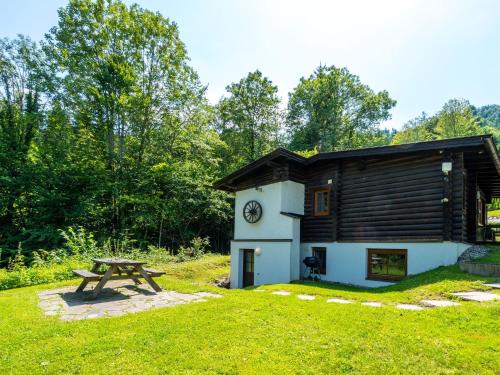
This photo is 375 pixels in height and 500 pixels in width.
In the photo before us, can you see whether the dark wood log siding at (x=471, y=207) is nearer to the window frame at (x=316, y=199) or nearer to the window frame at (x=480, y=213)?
the window frame at (x=480, y=213)

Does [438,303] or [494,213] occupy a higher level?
[494,213]

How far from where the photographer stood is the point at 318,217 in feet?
37.0

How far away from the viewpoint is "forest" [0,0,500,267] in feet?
51.5

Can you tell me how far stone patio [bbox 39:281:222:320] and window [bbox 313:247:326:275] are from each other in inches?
202

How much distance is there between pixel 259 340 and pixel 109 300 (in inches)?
151

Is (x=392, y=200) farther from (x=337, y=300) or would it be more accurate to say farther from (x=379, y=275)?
(x=337, y=300)

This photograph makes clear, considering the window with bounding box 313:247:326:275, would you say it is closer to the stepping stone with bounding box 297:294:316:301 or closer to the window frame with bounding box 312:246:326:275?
the window frame with bounding box 312:246:326:275

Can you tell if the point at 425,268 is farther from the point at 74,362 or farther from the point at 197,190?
the point at 197,190

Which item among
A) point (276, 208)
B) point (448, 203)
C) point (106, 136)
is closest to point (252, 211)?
point (276, 208)

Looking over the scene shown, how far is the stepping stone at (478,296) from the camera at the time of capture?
17.7 ft

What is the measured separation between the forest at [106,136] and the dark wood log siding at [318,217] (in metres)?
6.72

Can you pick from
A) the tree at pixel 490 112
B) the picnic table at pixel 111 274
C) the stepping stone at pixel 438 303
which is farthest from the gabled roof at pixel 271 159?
the tree at pixel 490 112

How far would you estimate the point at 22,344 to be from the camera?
3875 millimetres

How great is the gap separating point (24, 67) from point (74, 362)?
20714mm
